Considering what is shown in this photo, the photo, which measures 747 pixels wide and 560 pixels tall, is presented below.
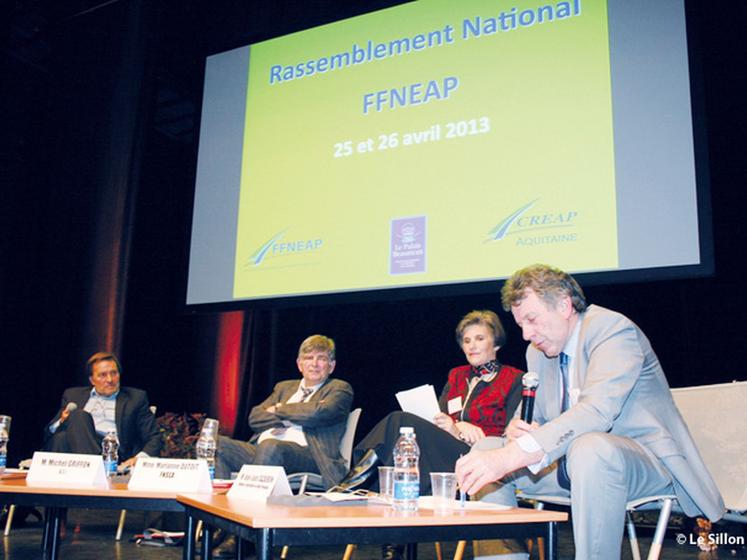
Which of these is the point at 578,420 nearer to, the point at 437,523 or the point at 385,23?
the point at 437,523

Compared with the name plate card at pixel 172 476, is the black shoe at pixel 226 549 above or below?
below

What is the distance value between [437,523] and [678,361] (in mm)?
3825

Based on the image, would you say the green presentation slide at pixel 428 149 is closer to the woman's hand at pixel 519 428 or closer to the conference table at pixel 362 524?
the woman's hand at pixel 519 428

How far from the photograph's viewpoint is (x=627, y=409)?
207 centimetres

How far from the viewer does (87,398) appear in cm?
407

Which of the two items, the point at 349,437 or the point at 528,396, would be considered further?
the point at 349,437

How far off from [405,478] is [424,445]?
92 cm

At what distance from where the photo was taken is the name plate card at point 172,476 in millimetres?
1922

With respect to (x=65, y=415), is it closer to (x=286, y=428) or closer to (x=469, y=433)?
(x=286, y=428)

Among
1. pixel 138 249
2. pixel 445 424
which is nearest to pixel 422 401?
pixel 445 424

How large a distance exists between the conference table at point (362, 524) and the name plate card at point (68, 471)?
23.5 inches

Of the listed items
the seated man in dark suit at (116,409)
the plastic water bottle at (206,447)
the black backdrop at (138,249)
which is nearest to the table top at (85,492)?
the plastic water bottle at (206,447)

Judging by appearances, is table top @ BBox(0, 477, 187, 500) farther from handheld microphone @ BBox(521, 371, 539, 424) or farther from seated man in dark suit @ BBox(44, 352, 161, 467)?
seated man in dark suit @ BBox(44, 352, 161, 467)

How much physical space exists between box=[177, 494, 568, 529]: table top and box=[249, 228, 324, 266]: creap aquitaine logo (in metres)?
2.35
